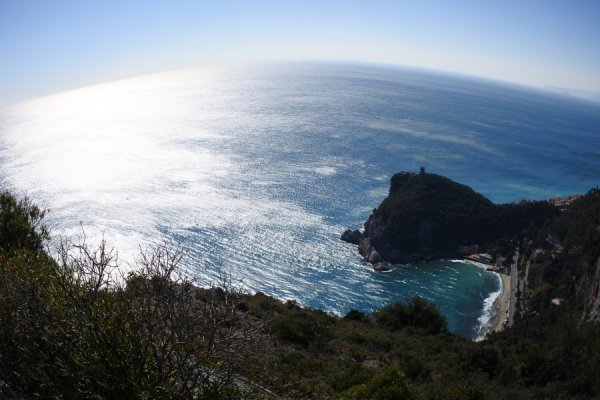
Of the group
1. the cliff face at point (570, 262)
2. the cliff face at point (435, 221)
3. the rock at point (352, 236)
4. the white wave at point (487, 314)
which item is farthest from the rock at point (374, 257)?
the cliff face at point (570, 262)

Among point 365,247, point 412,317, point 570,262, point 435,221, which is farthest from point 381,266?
point 412,317

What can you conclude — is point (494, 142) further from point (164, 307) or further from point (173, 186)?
point (164, 307)

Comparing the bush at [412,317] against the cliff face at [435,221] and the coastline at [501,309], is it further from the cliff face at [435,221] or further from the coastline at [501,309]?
the cliff face at [435,221]

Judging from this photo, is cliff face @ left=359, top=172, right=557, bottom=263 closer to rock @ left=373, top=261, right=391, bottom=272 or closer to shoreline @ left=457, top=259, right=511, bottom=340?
rock @ left=373, top=261, right=391, bottom=272

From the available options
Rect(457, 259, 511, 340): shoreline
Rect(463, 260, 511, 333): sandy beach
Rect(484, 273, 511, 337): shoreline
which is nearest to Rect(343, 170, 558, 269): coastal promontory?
Rect(457, 259, 511, 340): shoreline

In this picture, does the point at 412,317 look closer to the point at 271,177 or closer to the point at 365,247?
the point at 365,247
